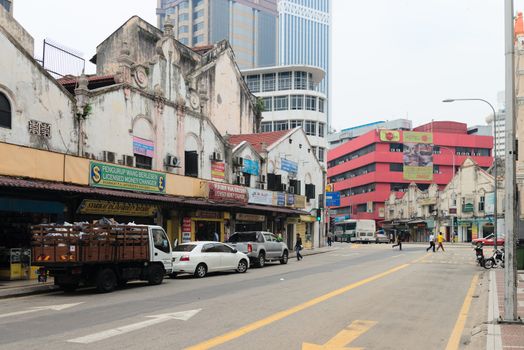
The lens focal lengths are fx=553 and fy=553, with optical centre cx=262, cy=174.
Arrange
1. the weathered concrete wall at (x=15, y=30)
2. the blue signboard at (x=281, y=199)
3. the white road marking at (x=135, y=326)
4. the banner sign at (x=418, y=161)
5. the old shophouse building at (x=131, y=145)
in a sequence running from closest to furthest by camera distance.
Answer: the white road marking at (x=135, y=326) → the old shophouse building at (x=131, y=145) → the weathered concrete wall at (x=15, y=30) → the blue signboard at (x=281, y=199) → the banner sign at (x=418, y=161)

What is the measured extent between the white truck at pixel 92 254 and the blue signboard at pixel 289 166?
26.5 metres

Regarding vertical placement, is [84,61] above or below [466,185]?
above

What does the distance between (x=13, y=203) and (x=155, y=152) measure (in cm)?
983

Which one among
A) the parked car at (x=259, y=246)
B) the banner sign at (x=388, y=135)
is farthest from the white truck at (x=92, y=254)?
the banner sign at (x=388, y=135)

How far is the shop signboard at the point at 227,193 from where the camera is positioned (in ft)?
103

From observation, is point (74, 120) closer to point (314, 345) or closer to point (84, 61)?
point (84, 61)

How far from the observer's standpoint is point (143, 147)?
1112 inches


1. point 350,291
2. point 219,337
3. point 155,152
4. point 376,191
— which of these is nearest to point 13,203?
point 155,152

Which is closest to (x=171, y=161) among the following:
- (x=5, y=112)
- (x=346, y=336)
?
(x=5, y=112)

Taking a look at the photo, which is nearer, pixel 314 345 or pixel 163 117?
pixel 314 345

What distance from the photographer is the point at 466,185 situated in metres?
74.2

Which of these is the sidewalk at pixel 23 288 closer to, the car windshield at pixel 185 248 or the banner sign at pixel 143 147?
the car windshield at pixel 185 248

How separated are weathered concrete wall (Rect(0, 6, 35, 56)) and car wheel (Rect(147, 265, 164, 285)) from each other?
48.4ft

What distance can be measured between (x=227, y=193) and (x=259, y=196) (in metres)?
6.10
